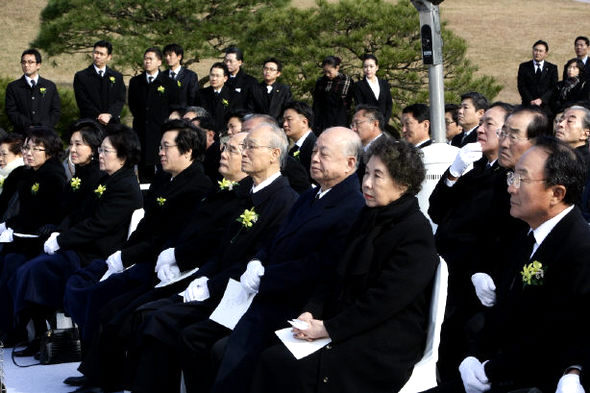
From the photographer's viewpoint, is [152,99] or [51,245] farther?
[152,99]

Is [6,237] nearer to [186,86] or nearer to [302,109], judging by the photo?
[302,109]

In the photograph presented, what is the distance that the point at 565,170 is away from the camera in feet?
12.7

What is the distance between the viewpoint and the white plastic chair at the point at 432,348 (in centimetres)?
428

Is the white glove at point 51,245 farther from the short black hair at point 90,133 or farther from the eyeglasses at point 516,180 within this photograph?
the eyeglasses at point 516,180

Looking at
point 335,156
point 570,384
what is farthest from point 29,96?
point 570,384

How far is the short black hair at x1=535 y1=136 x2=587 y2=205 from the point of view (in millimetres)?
3885

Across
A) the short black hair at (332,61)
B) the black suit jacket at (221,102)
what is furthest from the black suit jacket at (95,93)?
Result: the short black hair at (332,61)

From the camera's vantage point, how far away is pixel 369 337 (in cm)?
432

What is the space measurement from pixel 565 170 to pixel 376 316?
1.05 meters

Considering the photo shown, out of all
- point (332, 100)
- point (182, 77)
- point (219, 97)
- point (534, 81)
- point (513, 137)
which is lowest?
point (534, 81)

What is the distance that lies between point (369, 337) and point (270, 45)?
14324 millimetres

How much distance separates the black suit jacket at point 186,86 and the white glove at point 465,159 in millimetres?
7520

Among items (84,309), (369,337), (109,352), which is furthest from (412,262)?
(84,309)

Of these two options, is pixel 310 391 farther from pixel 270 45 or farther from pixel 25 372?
pixel 270 45
